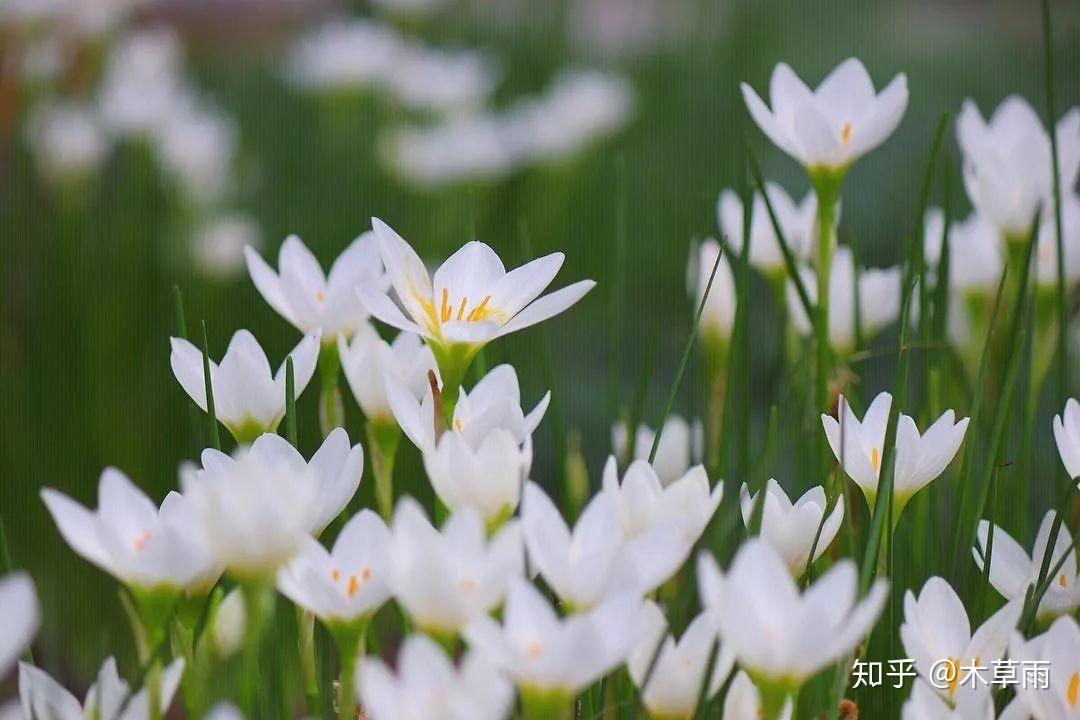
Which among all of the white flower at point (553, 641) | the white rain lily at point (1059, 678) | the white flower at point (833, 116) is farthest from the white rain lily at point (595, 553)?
the white flower at point (833, 116)

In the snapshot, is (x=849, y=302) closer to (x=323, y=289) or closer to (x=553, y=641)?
(x=323, y=289)

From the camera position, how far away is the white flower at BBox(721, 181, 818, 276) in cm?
87

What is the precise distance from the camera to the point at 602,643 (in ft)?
1.38

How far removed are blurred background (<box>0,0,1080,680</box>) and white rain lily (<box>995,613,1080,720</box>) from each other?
333 millimetres

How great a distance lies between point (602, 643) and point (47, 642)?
1.02m

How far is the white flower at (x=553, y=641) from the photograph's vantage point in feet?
1.38

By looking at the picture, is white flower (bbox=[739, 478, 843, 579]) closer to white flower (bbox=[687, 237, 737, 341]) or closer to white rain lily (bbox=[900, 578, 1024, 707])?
white rain lily (bbox=[900, 578, 1024, 707])

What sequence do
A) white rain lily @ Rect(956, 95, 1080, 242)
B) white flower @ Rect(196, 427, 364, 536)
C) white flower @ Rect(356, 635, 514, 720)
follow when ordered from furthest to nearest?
1. white rain lily @ Rect(956, 95, 1080, 242)
2. white flower @ Rect(196, 427, 364, 536)
3. white flower @ Rect(356, 635, 514, 720)

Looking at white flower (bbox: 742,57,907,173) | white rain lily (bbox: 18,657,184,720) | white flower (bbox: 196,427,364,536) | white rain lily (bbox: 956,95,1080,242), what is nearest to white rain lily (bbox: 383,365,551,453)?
white flower (bbox: 196,427,364,536)

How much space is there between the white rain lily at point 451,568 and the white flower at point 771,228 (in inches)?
17.5

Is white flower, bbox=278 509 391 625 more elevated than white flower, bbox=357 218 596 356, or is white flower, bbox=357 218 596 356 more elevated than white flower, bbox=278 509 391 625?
white flower, bbox=357 218 596 356

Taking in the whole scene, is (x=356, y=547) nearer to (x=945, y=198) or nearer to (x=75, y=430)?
(x=945, y=198)

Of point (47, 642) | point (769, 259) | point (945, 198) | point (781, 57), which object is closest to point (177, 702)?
point (47, 642)

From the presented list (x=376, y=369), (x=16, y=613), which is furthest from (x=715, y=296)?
(x=16, y=613)
